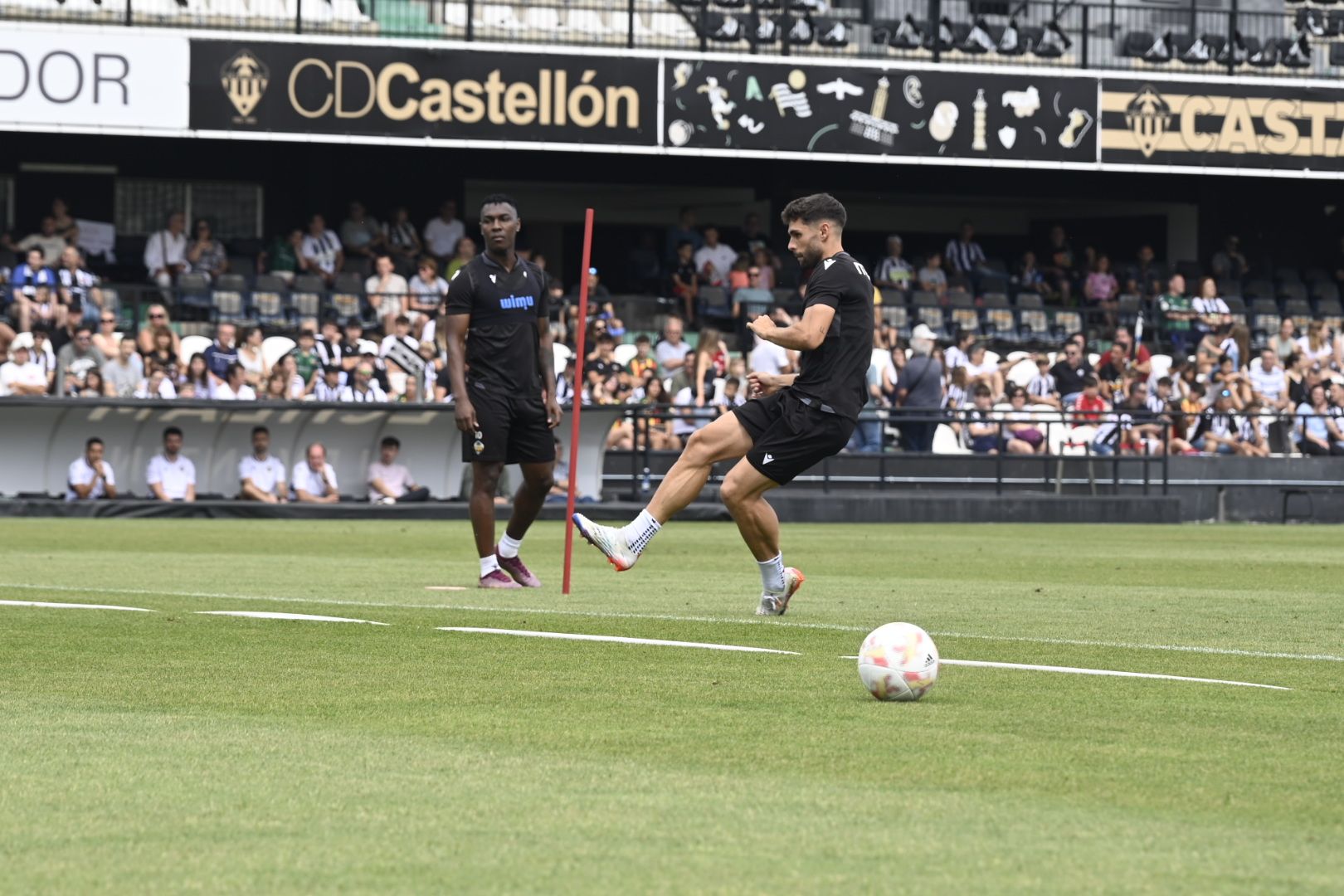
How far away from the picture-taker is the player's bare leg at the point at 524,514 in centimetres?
1241

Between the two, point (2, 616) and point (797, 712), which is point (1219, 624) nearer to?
point (797, 712)

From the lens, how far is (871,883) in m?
4.21

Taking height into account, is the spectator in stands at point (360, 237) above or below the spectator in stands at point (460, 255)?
above

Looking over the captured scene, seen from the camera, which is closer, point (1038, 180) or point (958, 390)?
point (958, 390)

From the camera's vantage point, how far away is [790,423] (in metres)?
10.3

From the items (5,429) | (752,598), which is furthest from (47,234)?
(752,598)

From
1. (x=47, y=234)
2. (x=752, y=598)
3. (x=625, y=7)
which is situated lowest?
(x=752, y=598)

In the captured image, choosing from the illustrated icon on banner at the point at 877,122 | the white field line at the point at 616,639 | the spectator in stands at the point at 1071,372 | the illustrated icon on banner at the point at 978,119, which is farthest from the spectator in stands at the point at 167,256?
the white field line at the point at 616,639

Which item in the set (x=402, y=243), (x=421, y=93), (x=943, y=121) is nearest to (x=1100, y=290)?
(x=943, y=121)

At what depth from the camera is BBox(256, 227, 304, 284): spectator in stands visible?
32.2 m

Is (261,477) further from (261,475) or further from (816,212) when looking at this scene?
(816,212)

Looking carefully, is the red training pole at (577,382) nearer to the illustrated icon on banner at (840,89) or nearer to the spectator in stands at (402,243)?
the spectator in stands at (402,243)

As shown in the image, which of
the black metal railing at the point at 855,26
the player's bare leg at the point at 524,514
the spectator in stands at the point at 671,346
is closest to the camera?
the player's bare leg at the point at 524,514

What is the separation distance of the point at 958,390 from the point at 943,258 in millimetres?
9581
